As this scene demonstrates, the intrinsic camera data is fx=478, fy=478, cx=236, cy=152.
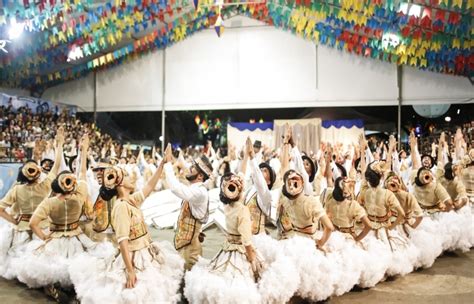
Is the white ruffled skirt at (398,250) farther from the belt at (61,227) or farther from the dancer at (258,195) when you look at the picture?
the belt at (61,227)

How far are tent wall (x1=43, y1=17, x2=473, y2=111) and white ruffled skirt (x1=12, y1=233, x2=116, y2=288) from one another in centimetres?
1134

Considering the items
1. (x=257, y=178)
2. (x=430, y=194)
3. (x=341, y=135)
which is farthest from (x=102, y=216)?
(x=341, y=135)

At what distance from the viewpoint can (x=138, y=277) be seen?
3.36 m

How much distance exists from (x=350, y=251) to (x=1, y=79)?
13098 millimetres

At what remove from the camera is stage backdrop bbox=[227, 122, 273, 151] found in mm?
15562

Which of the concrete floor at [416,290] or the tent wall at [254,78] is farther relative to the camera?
the tent wall at [254,78]

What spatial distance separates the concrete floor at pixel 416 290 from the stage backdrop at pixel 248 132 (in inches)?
413

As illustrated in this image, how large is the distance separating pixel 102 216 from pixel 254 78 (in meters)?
10.6

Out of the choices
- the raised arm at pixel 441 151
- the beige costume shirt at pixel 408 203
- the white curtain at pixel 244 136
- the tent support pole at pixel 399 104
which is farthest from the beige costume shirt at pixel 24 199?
the tent support pole at pixel 399 104

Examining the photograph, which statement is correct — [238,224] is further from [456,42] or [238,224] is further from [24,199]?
[456,42]

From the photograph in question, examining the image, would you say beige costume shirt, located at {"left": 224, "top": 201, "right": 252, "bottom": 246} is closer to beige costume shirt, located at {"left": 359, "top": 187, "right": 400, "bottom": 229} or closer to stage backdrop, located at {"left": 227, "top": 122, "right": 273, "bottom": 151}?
beige costume shirt, located at {"left": 359, "top": 187, "right": 400, "bottom": 229}

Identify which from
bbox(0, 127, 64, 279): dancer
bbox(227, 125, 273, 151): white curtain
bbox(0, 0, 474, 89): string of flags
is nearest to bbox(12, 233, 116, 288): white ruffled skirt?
bbox(0, 127, 64, 279): dancer

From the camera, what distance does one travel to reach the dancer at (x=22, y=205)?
4609mm

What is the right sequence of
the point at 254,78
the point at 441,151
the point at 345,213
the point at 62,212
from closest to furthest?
the point at 62,212 < the point at 345,213 < the point at 441,151 < the point at 254,78
